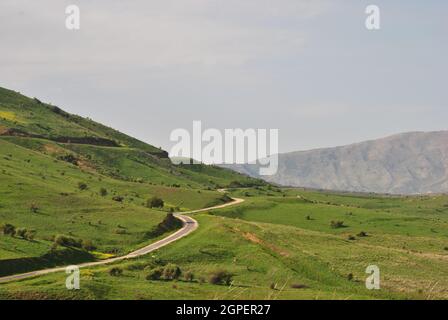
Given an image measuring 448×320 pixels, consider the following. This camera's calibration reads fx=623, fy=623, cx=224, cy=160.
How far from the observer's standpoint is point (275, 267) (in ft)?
227

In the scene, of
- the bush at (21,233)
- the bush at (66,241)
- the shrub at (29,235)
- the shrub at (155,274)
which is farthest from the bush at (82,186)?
the shrub at (155,274)

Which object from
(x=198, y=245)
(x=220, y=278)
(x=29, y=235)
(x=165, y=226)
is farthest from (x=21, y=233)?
(x=220, y=278)

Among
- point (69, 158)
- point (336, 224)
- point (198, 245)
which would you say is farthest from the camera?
point (69, 158)

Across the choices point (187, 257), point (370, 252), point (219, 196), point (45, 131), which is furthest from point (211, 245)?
point (45, 131)

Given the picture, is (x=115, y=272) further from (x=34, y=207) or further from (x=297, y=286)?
(x=34, y=207)

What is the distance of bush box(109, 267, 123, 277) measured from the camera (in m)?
59.0

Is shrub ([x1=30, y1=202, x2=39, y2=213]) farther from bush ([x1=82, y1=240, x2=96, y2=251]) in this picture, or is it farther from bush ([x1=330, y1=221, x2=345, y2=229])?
bush ([x1=330, y1=221, x2=345, y2=229])

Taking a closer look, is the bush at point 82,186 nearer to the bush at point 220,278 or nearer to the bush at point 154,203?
the bush at point 154,203

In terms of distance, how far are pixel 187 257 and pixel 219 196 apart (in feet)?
202

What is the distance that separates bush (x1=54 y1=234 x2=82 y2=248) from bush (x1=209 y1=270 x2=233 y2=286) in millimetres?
17739

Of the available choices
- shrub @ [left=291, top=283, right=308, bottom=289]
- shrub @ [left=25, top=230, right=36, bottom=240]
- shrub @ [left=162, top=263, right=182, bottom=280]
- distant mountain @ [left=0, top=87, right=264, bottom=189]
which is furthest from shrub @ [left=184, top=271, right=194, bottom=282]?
distant mountain @ [left=0, top=87, right=264, bottom=189]

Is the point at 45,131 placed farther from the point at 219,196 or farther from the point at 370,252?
the point at 370,252

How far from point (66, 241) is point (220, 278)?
758 inches
